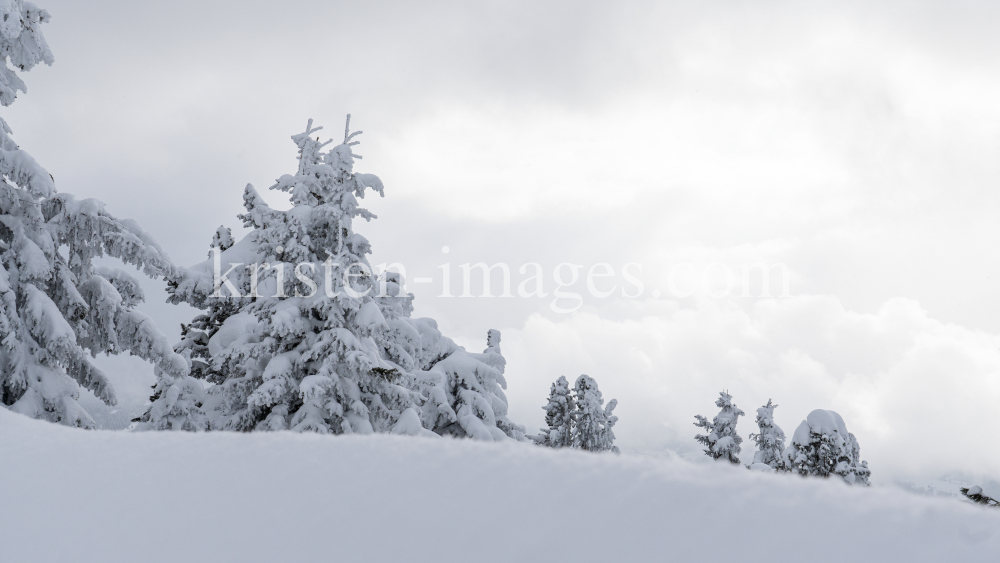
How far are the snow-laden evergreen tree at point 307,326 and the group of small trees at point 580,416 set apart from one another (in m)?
19.0

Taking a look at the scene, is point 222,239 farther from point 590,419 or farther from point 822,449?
point 590,419

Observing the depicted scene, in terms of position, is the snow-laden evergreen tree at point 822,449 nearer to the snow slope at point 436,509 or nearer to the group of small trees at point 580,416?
the group of small trees at point 580,416

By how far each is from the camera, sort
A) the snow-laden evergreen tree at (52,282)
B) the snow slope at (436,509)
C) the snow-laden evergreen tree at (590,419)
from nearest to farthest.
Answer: the snow slope at (436,509) < the snow-laden evergreen tree at (52,282) < the snow-laden evergreen tree at (590,419)

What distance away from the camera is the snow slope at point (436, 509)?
111 centimetres

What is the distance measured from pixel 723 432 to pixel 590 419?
7.48 m

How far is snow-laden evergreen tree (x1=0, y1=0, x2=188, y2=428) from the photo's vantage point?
947cm

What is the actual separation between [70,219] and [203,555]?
1081 centimetres

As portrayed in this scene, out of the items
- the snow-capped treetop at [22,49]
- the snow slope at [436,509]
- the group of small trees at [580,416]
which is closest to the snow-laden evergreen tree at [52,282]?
the snow-capped treetop at [22,49]

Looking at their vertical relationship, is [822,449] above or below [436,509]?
below

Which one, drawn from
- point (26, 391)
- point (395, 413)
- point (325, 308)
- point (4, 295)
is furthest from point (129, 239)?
point (395, 413)

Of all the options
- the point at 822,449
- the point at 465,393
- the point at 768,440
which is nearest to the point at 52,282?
the point at 465,393


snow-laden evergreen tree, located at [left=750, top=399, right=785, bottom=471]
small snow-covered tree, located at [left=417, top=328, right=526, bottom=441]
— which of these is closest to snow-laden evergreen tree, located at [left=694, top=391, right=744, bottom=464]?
snow-laden evergreen tree, located at [left=750, top=399, right=785, bottom=471]

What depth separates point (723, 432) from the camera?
32.3 m

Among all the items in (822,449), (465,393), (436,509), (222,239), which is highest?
(222,239)
